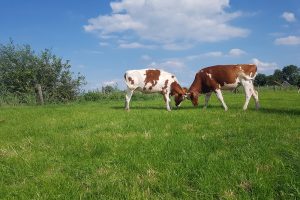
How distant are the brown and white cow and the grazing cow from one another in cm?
122

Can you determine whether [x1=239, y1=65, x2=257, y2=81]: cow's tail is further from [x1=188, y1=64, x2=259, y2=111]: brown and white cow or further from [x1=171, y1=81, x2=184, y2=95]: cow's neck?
[x1=171, y1=81, x2=184, y2=95]: cow's neck

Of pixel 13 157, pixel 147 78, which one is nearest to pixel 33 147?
pixel 13 157

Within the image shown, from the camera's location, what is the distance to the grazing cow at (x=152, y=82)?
61.5 ft

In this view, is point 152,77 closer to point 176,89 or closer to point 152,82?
point 152,82

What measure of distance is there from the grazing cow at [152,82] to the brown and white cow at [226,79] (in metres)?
1.22

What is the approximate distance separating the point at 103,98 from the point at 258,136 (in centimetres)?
2837

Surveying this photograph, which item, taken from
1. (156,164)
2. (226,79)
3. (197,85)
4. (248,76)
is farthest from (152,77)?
(156,164)

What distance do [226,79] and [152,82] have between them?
3779 mm

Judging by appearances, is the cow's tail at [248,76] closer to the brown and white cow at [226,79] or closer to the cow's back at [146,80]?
the brown and white cow at [226,79]

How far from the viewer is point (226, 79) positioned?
17.7 metres

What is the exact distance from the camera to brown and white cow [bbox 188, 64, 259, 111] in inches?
690

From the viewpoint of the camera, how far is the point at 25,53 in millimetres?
34625

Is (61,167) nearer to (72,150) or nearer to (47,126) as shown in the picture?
(72,150)

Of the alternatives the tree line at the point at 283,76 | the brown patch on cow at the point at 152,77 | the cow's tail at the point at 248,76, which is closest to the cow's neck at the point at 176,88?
the brown patch on cow at the point at 152,77
